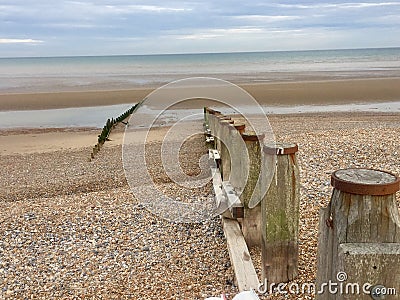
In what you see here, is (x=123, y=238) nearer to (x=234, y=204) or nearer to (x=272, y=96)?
(x=234, y=204)

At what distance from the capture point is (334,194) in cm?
224

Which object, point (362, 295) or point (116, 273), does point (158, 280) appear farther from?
point (362, 295)

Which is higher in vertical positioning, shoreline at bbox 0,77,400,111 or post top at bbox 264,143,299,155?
post top at bbox 264,143,299,155

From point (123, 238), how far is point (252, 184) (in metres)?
1.97

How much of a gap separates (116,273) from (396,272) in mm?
3451

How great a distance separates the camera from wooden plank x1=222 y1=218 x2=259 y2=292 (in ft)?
12.3

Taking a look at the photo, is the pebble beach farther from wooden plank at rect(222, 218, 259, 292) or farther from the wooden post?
the wooden post

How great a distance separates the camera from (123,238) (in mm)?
5547

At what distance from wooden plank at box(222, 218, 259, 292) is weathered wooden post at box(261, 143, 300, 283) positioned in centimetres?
15

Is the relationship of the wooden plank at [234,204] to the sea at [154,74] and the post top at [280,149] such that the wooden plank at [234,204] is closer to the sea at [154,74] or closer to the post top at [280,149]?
the post top at [280,149]

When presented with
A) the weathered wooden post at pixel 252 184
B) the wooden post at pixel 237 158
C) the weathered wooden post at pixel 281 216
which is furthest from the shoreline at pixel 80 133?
the weathered wooden post at pixel 281 216

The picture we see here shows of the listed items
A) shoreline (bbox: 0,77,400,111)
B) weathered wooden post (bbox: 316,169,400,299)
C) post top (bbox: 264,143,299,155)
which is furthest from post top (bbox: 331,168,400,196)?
shoreline (bbox: 0,77,400,111)

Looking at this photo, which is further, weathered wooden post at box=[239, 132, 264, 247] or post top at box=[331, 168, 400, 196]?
weathered wooden post at box=[239, 132, 264, 247]

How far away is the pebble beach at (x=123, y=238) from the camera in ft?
14.6
